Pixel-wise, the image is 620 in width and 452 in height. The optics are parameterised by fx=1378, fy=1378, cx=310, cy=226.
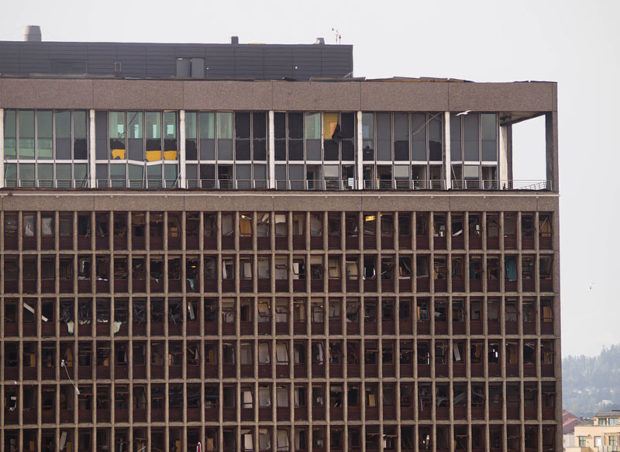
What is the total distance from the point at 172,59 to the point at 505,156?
3358 cm

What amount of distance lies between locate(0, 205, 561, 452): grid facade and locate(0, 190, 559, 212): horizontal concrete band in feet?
0.98

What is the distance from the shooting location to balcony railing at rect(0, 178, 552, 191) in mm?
121500

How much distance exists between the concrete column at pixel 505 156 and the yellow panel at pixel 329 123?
15355 mm

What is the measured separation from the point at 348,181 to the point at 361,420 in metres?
21.3

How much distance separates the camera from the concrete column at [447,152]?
12388 cm

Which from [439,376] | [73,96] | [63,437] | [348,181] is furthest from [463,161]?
[63,437]

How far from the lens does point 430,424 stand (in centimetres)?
12162

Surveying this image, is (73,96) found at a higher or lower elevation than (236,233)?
higher

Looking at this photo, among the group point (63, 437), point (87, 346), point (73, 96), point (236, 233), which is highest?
point (73, 96)

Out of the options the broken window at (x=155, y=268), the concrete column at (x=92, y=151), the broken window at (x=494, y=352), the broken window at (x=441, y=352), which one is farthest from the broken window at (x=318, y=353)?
the concrete column at (x=92, y=151)

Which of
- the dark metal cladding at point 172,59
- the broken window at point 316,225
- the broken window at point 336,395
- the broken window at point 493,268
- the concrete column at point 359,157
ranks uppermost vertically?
the dark metal cladding at point 172,59

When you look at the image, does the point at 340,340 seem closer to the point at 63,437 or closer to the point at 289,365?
the point at 289,365

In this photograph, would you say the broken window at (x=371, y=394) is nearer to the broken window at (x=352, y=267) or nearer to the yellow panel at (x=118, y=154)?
the broken window at (x=352, y=267)

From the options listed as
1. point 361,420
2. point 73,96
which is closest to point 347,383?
point 361,420
